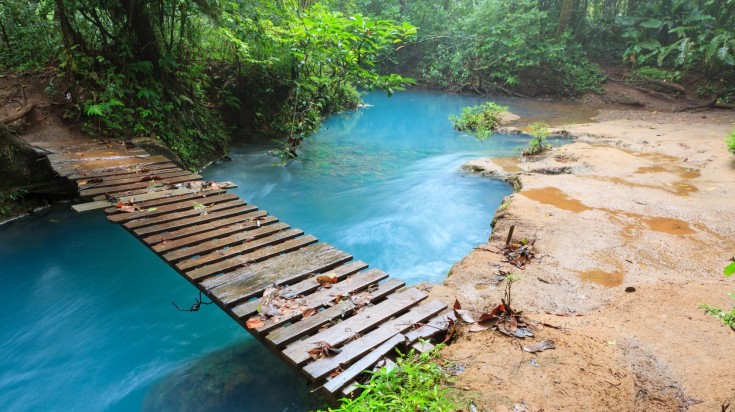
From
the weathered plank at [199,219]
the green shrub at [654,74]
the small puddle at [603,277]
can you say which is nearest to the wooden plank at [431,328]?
the small puddle at [603,277]

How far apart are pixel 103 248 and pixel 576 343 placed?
586 centimetres

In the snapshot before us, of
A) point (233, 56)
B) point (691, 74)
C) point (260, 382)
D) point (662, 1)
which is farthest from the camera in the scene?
point (662, 1)

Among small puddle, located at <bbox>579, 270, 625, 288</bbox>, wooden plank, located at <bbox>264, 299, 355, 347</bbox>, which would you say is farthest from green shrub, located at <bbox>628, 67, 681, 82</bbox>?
wooden plank, located at <bbox>264, 299, 355, 347</bbox>

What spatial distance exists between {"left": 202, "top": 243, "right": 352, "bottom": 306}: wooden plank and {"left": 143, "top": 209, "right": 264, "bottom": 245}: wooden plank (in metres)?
0.85

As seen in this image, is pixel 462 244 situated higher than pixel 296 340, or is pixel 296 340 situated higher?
pixel 296 340

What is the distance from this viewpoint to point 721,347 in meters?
2.73

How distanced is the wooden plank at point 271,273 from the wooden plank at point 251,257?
6 centimetres

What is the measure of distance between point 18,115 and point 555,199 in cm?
806

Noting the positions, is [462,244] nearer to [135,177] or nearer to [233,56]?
[135,177]

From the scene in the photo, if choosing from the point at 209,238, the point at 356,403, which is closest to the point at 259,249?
the point at 209,238

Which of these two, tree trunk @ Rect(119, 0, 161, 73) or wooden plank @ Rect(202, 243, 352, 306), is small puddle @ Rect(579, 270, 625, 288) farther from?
tree trunk @ Rect(119, 0, 161, 73)

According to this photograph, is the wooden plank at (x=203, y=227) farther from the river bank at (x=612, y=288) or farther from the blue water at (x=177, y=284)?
the river bank at (x=612, y=288)

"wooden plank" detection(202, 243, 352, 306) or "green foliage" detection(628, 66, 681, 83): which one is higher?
"green foliage" detection(628, 66, 681, 83)

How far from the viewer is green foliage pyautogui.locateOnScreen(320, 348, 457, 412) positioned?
84.5 inches
